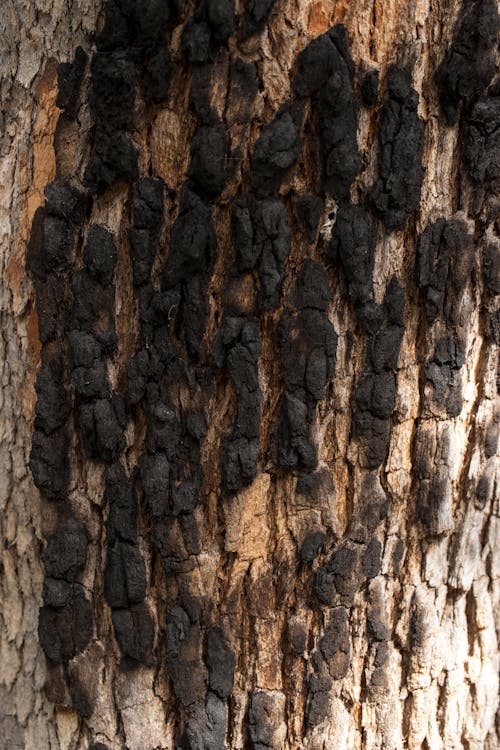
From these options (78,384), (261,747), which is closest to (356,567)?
(261,747)

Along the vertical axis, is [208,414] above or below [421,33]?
below

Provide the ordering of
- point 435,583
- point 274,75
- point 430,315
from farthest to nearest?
1. point 435,583
2. point 430,315
3. point 274,75

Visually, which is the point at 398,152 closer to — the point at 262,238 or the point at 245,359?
the point at 262,238

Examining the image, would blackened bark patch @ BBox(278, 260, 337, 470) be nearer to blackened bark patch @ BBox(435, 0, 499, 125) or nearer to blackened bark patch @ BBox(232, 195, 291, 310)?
blackened bark patch @ BBox(232, 195, 291, 310)

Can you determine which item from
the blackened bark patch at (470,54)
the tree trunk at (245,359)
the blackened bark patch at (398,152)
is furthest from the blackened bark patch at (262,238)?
the blackened bark patch at (470,54)

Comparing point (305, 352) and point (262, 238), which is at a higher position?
point (262, 238)

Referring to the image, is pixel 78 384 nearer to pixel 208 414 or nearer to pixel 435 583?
pixel 208 414

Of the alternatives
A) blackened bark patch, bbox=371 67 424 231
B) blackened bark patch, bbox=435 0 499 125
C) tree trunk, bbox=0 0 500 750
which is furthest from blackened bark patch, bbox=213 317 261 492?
blackened bark patch, bbox=435 0 499 125

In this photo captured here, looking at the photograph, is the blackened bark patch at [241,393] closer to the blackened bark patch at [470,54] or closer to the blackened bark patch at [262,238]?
the blackened bark patch at [262,238]

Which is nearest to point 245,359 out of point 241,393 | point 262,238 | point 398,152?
point 241,393
